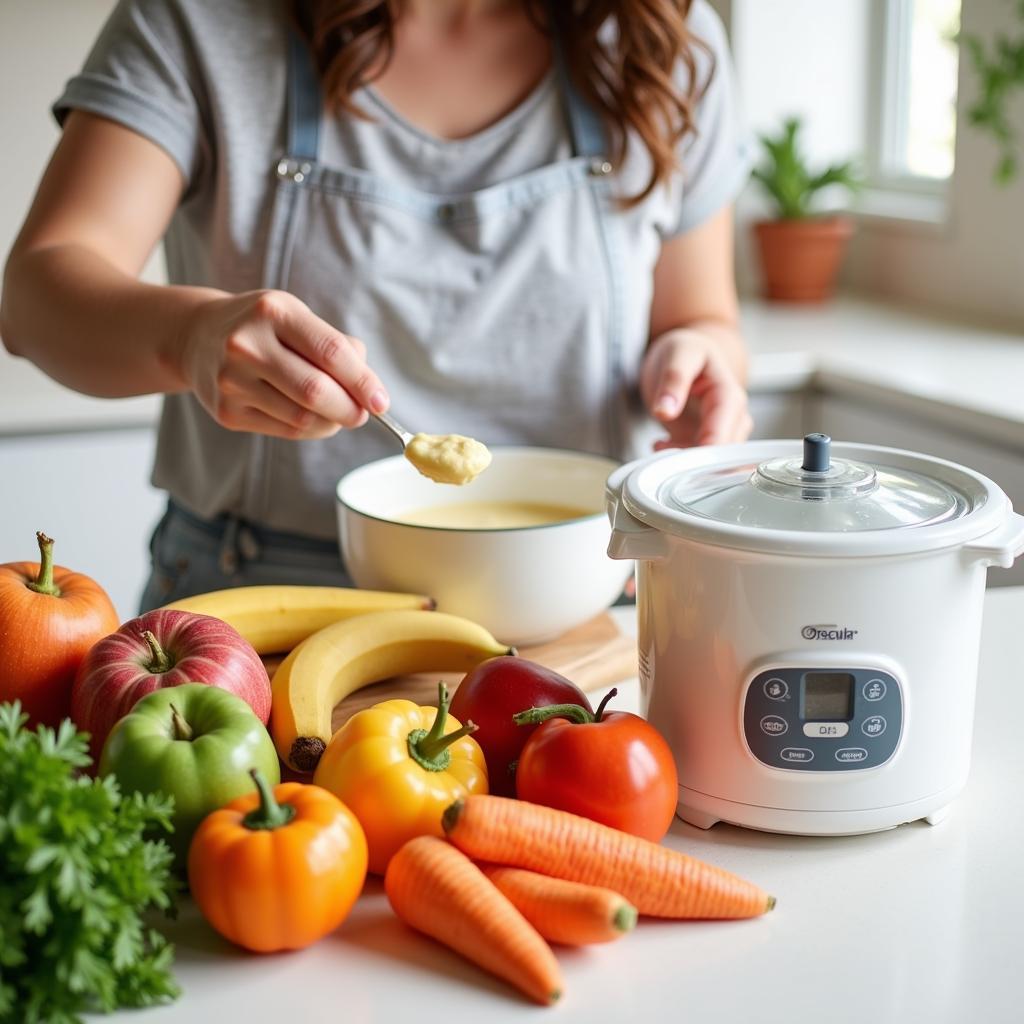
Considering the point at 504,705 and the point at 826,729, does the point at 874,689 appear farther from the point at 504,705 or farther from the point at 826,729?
the point at 504,705

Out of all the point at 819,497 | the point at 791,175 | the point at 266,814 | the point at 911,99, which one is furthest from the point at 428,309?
the point at 911,99

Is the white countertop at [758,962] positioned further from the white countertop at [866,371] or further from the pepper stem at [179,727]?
the white countertop at [866,371]

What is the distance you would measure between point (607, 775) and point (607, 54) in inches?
35.2

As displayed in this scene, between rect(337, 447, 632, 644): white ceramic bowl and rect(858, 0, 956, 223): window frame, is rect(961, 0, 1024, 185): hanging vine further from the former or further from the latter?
rect(337, 447, 632, 644): white ceramic bowl

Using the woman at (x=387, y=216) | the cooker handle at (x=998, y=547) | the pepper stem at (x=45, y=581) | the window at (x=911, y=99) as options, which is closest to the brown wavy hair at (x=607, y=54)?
the woman at (x=387, y=216)

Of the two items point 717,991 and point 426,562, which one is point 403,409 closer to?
point 426,562

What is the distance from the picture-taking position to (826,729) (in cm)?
75

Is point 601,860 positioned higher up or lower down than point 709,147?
lower down

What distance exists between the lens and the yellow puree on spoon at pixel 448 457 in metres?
0.94

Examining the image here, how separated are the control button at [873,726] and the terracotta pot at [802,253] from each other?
80.5 inches

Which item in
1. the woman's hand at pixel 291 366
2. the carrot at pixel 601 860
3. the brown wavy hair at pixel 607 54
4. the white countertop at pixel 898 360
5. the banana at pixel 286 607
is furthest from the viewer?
the white countertop at pixel 898 360

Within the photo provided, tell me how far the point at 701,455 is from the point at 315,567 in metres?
0.58

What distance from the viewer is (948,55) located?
2594 mm

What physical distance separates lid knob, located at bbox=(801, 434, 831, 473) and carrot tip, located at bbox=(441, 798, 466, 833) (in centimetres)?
28
